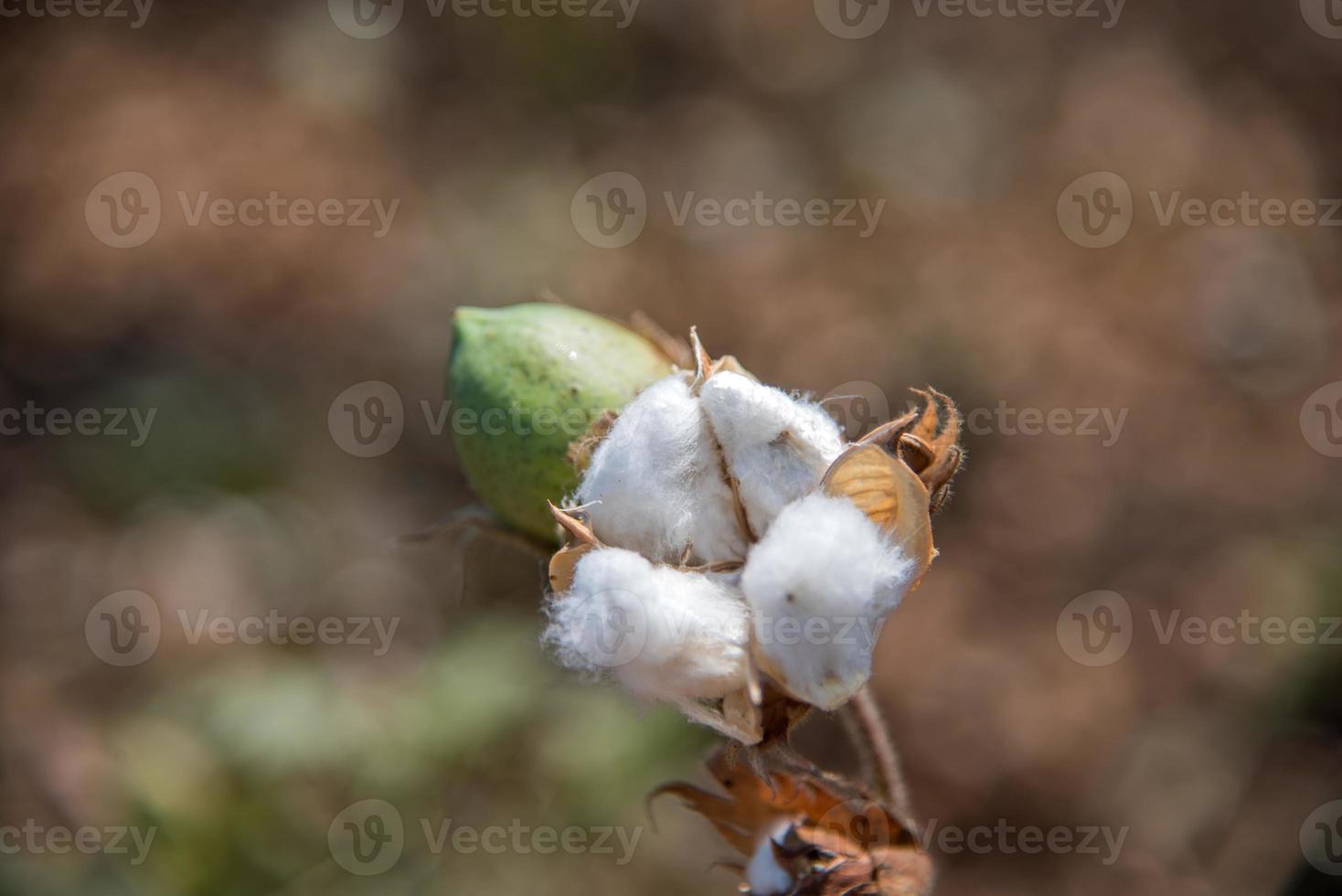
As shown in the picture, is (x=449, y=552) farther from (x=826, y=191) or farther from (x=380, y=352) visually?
(x=826, y=191)

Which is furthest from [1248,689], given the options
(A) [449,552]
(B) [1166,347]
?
(A) [449,552]
